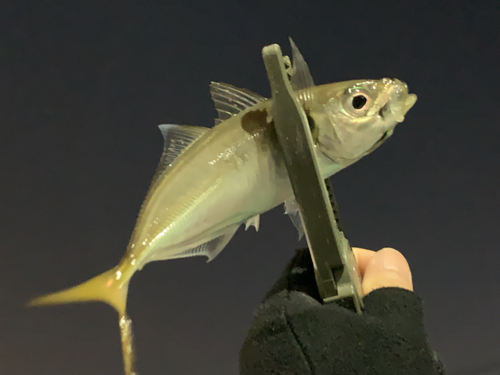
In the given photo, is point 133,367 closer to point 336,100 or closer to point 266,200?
point 266,200

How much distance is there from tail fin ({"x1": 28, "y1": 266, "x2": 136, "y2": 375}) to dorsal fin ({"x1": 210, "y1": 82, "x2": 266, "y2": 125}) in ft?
0.70

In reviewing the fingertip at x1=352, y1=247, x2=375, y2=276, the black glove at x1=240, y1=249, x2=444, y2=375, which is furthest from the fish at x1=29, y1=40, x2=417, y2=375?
the fingertip at x1=352, y1=247, x2=375, y2=276

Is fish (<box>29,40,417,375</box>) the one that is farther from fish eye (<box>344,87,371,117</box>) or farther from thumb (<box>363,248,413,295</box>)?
thumb (<box>363,248,413,295</box>)

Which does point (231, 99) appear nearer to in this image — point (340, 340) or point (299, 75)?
point (299, 75)

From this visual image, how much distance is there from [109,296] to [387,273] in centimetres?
33

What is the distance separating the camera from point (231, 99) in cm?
41

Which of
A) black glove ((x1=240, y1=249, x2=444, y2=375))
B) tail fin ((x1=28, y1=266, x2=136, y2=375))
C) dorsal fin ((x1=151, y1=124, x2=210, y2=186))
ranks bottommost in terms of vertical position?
black glove ((x1=240, y1=249, x2=444, y2=375))

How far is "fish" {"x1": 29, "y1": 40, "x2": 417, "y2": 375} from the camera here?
0.37 meters

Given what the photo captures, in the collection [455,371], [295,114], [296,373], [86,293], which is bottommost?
[455,371]

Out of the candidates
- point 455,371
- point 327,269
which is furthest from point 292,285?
point 455,371

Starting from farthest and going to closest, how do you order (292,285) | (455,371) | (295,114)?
(455,371)
(292,285)
(295,114)

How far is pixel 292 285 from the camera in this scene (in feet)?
1.42

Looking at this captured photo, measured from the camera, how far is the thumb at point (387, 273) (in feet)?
1.36

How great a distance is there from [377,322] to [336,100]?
9.3 inches
